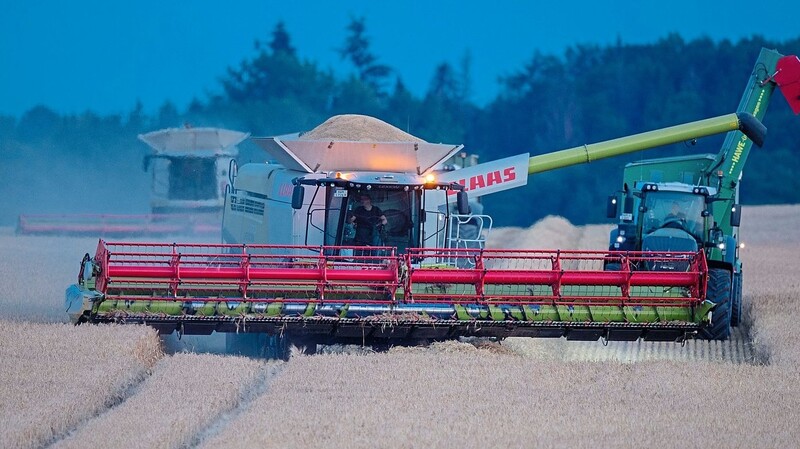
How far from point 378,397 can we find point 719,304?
463 centimetres

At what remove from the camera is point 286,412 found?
8305 millimetres

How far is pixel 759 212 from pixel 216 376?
42018mm

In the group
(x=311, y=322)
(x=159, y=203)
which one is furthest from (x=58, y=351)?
(x=159, y=203)

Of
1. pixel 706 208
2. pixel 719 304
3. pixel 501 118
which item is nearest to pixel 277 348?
pixel 719 304

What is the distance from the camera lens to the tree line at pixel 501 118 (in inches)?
2082

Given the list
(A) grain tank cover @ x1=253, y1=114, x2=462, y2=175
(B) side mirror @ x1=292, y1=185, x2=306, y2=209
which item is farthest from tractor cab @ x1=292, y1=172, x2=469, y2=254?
(A) grain tank cover @ x1=253, y1=114, x2=462, y2=175

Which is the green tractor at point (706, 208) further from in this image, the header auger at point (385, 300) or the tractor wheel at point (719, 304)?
the header auger at point (385, 300)

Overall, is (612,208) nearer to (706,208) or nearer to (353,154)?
(706,208)

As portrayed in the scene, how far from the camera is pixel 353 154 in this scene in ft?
47.1

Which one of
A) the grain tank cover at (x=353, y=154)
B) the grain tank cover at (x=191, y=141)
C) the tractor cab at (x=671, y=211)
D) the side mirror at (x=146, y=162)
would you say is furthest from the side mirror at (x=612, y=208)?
the side mirror at (x=146, y=162)

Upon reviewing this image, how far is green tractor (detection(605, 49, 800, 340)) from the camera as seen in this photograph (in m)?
13.6

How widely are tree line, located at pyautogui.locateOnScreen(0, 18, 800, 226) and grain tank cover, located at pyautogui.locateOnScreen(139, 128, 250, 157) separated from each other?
9821 mm

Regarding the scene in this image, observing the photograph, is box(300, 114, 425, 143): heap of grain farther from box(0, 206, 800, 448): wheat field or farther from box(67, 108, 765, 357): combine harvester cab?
box(0, 206, 800, 448): wheat field

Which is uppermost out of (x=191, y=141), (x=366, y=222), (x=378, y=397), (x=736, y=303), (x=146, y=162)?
(x=191, y=141)
